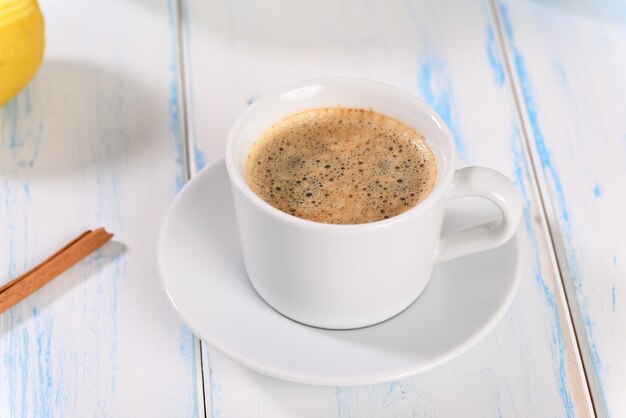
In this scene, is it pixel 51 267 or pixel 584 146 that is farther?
pixel 584 146

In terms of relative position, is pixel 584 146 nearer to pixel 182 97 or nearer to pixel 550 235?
pixel 550 235

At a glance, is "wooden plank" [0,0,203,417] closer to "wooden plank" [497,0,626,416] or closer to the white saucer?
the white saucer

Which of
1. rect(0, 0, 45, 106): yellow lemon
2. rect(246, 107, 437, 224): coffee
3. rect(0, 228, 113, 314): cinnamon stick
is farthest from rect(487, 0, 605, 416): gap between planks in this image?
rect(0, 0, 45, 106): yellow lemon

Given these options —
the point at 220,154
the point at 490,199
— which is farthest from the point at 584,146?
the point at 220,154

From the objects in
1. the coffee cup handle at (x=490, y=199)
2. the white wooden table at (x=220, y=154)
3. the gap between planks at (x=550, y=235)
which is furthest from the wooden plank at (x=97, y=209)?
the gap between planks at (x=550, y=235)

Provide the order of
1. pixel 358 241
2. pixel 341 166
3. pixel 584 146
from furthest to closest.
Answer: pixel 584 146
pixel 341 166
pixel 358 241

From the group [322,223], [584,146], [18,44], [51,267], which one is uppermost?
[584,146]

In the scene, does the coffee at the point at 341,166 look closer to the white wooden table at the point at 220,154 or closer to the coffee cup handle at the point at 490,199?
the coffee cup handle at the point at 490,199

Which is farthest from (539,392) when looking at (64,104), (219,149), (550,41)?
(64,104)
